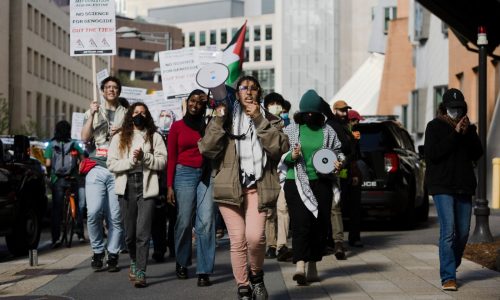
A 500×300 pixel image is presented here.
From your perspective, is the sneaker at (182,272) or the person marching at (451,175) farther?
the sneaker at (182,272)

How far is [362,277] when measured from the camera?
1009 cm

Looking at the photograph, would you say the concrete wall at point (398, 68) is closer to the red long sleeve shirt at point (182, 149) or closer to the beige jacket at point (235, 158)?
the red long sleeve shirt at point (182, 149)

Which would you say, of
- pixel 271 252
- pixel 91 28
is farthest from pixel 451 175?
pixel 91 28

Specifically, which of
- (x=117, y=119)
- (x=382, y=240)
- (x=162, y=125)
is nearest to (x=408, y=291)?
(x=117, y=119)

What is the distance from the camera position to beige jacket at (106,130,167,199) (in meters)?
10.1

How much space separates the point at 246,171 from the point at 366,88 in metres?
56.9

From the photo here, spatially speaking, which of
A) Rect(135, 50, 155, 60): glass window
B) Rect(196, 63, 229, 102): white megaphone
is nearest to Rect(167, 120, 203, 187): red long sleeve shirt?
Rect(196, 63, 229, 102): white megaphone

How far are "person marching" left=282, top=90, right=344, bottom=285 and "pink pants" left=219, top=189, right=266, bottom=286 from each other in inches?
41.6

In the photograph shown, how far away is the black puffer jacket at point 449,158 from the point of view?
903cm

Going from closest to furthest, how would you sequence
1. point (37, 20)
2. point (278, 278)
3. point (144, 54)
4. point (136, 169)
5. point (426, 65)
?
point (278, 278)
point (136, 169)
point (426, 65)
point (37, 20)
point (144, 54)

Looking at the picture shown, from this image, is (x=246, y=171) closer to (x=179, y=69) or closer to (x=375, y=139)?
(x=375, y=139)

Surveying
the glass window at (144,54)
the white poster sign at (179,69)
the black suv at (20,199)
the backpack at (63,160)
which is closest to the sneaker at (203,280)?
the black suv at (20,199)

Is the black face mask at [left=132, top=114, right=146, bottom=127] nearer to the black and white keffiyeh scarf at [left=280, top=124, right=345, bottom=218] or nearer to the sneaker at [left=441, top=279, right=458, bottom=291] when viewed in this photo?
the black and white keffiyeh scarf at [left=280, top=124, right=345, bottom=218]

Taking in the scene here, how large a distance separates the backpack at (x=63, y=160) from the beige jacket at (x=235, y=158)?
283 inches
